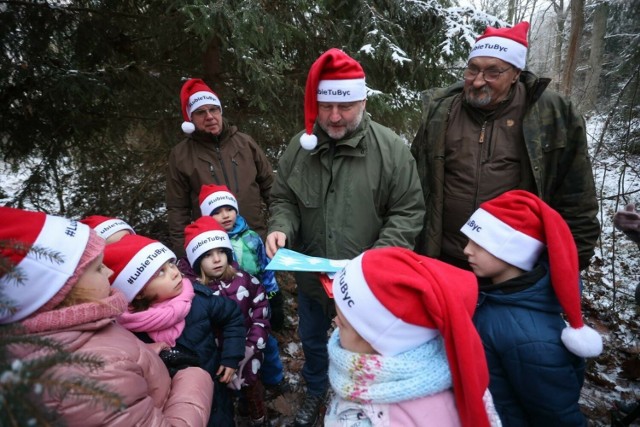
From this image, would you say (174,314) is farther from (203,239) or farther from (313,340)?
(313,340)

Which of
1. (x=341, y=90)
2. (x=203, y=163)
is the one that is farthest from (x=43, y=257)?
(x=203, y=163)

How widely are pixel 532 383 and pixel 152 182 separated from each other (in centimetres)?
492

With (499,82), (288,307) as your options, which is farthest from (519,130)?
(288,307)

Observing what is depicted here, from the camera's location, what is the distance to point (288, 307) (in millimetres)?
4660

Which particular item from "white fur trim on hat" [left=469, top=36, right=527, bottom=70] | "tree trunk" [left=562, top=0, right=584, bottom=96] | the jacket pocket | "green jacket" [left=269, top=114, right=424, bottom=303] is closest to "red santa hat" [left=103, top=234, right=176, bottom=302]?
"green jacket" [left=269, top=114, right=424, bottom=303]

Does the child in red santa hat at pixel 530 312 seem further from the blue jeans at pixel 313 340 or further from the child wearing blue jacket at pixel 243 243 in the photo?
the child wearing blue jacket at pixel 243 243

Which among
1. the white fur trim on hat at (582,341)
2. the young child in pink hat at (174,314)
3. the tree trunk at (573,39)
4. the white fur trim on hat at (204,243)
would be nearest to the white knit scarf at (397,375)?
the white fur trim on hat at (582,341)

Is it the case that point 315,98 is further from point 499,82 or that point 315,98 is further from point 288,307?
point 288,307

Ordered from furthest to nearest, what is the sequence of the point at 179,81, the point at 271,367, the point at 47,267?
the point at 179,81 < the point at 271,367 < the point at 47,267

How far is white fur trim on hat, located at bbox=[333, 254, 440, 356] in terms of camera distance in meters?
1.28

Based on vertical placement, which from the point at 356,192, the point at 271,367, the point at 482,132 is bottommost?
the point at 271,367

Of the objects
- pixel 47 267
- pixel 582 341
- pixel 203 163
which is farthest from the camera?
pixel 203 163

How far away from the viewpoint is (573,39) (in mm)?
8492

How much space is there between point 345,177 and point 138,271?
56.2 inches
